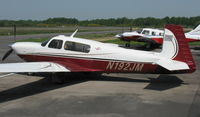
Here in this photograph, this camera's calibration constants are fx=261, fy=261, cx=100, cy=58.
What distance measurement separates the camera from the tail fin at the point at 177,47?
9062 millimetres

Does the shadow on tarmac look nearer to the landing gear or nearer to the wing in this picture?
the landing gear

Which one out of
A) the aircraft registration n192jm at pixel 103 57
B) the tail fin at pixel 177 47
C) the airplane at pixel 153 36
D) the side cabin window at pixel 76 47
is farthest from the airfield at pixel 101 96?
the airplane at pixel 153 36

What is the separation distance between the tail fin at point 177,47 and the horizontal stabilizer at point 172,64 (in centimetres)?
21

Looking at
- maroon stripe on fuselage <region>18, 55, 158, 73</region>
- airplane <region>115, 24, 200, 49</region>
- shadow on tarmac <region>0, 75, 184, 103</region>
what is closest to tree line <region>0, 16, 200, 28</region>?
airplane <region>115, 24, 200, 49</region>

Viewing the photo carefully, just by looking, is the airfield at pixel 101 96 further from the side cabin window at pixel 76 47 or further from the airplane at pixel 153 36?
the airplane at pixel 153 36

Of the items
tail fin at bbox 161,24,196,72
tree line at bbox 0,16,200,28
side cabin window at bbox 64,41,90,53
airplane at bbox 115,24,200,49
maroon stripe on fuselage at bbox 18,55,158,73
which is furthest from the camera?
tree line at bbox 0,16,200,28

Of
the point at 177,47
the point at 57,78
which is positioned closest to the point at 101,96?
the point at 57,78

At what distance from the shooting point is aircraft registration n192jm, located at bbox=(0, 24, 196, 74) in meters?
8.95

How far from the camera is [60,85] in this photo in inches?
382

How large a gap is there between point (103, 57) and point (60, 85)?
1.91m

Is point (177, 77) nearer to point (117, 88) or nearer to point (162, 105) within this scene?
point (117, 88)

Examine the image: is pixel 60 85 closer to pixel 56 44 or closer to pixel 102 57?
pixel 56 44

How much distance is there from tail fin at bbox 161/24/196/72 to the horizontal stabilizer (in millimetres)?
213

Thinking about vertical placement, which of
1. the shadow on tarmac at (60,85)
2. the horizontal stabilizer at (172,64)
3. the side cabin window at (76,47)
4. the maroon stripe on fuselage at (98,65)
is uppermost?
the side cabin window at (76,47)
